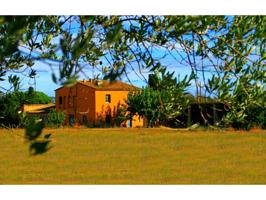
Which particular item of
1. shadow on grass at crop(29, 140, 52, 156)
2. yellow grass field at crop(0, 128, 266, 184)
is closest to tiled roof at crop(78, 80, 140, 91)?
shadow on grass at crop(29, 140, 52, 156)

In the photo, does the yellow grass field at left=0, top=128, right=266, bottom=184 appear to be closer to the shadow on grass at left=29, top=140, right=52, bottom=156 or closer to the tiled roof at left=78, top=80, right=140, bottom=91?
the tiled roof at left=78, top=80, right=140, bottom=91

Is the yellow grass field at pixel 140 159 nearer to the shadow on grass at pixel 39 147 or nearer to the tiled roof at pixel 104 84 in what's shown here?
the tiled roof at pixel 104 84

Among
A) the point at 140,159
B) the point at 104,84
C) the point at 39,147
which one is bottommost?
the point at 140,159

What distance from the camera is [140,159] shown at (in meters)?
28.3

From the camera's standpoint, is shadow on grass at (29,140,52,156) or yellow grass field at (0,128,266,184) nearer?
shadow on grass at (29,140,52,156)

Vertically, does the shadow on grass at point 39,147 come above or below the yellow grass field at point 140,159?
above

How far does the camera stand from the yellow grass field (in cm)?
2136

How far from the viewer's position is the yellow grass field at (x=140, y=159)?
21359 mm

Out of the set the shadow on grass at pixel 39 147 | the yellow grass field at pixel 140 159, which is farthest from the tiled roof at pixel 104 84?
the yellow grass field at pixel 140 159

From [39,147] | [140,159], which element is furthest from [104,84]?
[140,159]

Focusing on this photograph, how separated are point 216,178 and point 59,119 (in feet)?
29.3

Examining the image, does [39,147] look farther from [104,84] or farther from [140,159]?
[140,159]

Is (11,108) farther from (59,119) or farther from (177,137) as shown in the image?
(177,137)
